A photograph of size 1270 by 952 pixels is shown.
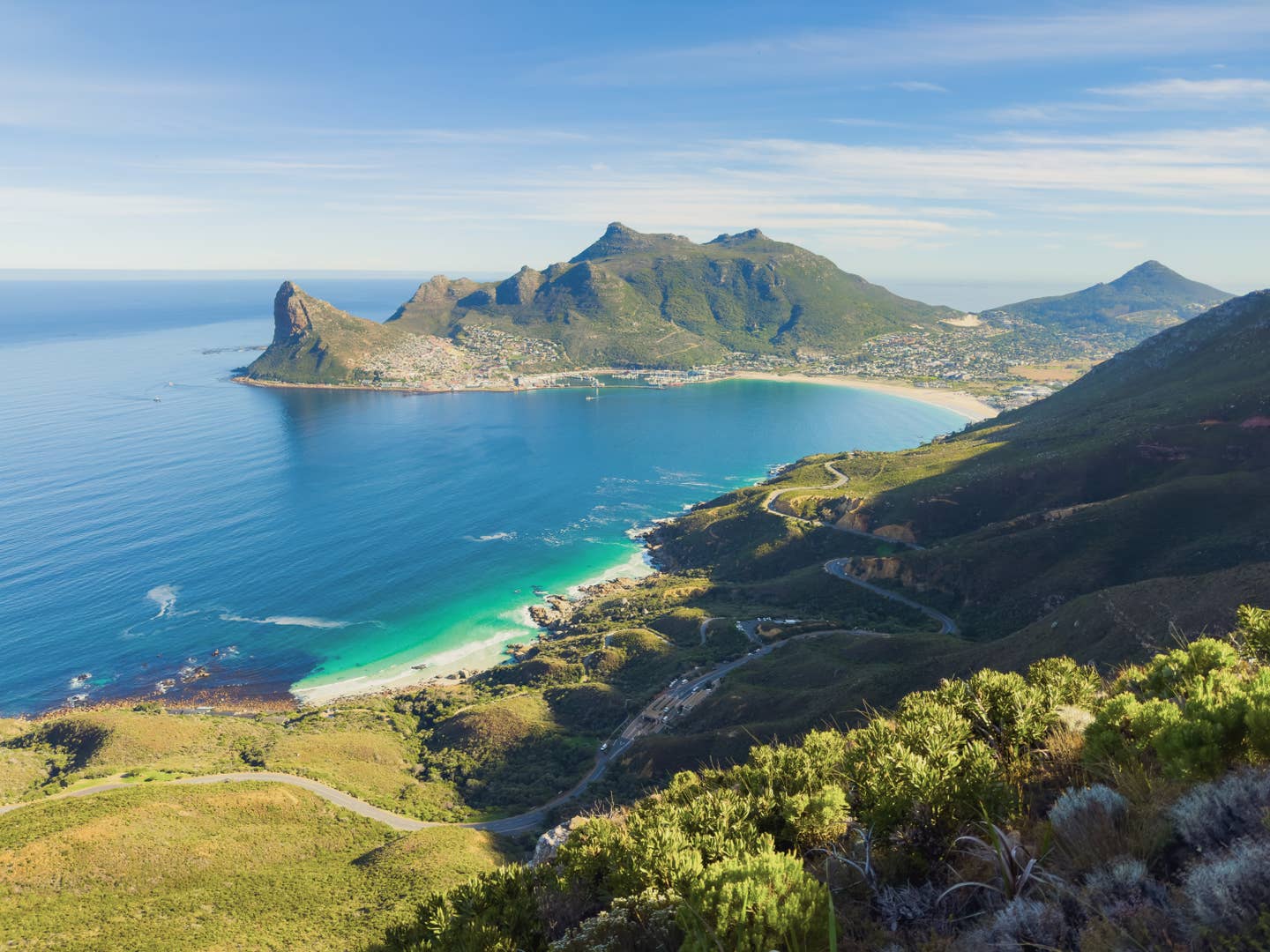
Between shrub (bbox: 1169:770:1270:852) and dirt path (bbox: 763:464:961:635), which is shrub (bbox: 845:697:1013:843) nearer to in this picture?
shrub (bbox: 1169:770:1270:852)

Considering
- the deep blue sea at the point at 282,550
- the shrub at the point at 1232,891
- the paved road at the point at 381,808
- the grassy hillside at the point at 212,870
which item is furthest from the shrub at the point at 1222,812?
the deep blue sea at the point at 282,550

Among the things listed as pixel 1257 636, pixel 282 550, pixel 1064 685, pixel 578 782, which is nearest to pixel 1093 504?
pixel 578 782

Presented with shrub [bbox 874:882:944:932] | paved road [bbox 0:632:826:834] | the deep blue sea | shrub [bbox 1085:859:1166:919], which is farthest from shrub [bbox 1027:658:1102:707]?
the deep blue sea

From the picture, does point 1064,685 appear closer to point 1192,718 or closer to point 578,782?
point 1192,718

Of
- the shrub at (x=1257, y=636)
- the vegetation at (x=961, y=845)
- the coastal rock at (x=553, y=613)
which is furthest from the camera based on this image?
the coastal rock at (x=553, y=613)

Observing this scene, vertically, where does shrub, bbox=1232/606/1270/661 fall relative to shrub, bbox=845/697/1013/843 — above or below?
above

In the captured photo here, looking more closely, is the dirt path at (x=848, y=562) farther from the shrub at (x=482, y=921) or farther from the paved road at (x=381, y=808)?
the shrub at (x=482, y=921)

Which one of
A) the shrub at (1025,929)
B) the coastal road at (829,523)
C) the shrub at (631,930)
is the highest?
the shrub at (1025,929)
